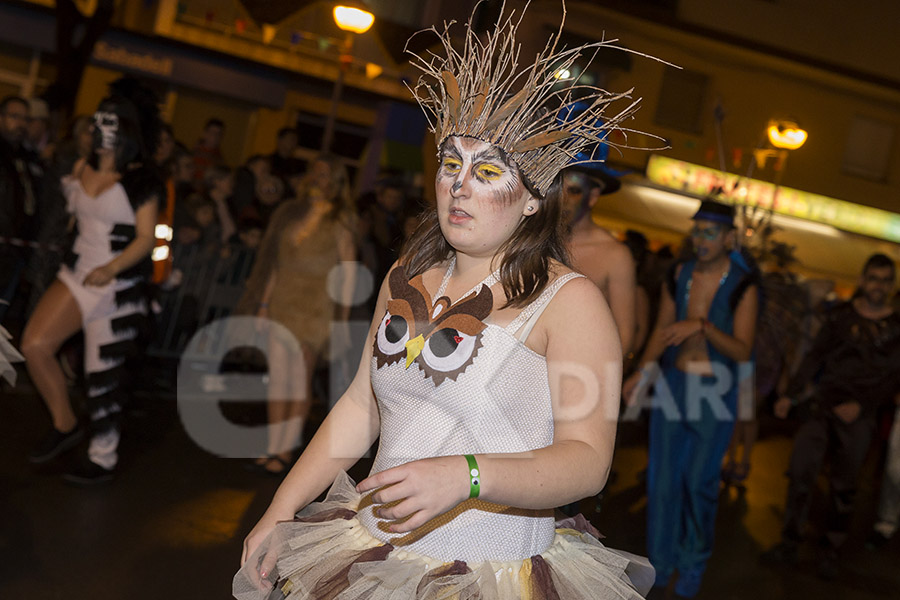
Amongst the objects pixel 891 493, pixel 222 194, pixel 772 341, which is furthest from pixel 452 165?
pixel 772 341

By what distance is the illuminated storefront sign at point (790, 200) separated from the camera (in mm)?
19344

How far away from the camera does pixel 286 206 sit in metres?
6.54

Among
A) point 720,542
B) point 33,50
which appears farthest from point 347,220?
point 33,50

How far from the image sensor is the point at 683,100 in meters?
18.2

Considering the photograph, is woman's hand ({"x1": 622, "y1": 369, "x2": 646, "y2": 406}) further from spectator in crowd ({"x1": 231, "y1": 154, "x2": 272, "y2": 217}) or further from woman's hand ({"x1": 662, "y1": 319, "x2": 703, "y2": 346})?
spectator in crowd ({"x1": 231, "y1": 154, "x2": 272, "y2": 217})

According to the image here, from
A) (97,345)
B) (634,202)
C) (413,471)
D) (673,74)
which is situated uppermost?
(673,74)

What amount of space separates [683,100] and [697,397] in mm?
13783

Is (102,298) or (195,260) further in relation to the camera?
(195,260)

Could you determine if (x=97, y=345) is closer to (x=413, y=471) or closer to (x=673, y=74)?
(x=413, y=471)

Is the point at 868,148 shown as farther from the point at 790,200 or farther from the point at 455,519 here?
the point at 455,519

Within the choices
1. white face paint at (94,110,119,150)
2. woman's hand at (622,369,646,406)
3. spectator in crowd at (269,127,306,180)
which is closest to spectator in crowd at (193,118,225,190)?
spectator in crowd at (269,127,306,180)

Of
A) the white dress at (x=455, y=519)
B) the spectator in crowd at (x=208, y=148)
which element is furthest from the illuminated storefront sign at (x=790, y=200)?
the white dress at (x=455, y=519)

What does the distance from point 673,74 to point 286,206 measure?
12.8 metres

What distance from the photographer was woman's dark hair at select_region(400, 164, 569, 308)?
86.3 inches
